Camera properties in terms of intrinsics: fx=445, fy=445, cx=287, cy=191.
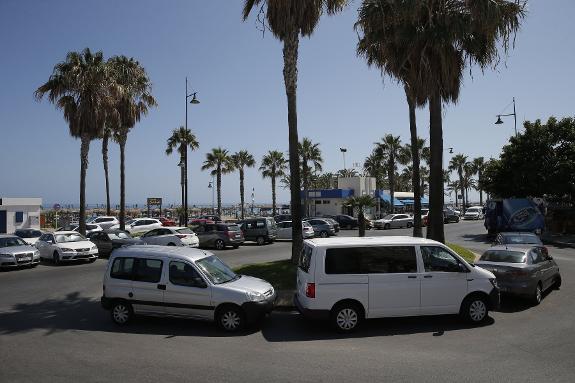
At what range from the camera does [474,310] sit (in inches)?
352

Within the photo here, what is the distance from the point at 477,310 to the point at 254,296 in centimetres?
449

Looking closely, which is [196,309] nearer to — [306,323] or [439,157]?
[306,323]

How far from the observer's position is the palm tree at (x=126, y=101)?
3178 centimetres

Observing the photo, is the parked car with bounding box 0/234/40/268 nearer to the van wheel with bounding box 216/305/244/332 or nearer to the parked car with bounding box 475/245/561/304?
the van wheel with bounding box 216/305/244/332

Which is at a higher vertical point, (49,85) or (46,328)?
(49,85)

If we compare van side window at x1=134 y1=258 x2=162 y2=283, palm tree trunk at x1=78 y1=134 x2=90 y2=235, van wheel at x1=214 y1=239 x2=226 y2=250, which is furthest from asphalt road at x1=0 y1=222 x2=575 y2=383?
palm tree trunk at x1=78 y1=134 x2=90 y2=235

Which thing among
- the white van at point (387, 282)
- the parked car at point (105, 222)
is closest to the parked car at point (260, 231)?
the parked car at point (105, 222)

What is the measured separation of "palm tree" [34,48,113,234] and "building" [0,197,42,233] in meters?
14.8

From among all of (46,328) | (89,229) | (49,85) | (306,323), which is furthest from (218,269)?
(89,229)

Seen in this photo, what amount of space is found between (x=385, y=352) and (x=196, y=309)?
12.4 ft

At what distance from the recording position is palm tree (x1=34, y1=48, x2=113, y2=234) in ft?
85.1

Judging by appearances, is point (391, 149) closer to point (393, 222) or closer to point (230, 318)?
point (393, 222)

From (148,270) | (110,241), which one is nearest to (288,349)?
(148,270)

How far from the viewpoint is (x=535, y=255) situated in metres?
11.5
